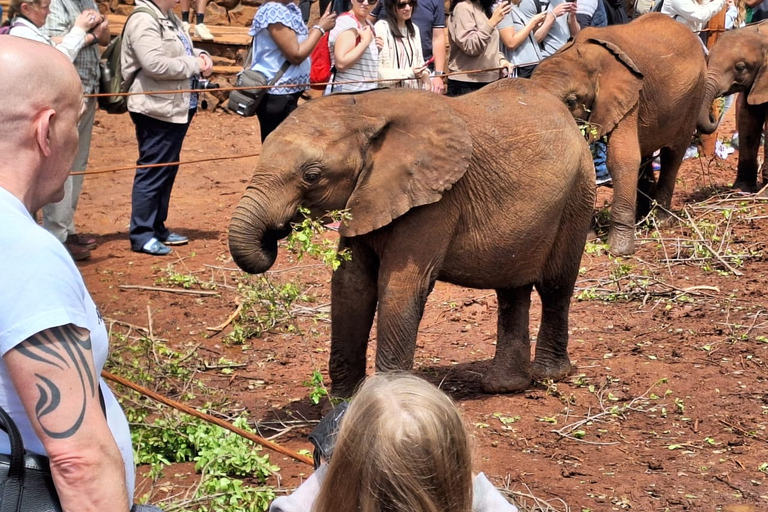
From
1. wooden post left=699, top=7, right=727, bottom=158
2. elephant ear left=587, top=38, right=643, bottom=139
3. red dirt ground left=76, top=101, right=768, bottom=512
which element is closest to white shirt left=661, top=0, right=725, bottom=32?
wooden post left=699, top=7, right=727, bottom=158

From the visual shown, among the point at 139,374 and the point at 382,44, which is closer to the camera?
the point at 139,374

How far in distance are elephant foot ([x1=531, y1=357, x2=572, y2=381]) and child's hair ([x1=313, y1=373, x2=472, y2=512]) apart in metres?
4.12

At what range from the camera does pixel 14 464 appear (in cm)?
231

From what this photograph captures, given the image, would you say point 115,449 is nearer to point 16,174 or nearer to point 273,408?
point 16,174

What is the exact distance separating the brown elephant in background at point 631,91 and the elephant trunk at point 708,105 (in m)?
1.05

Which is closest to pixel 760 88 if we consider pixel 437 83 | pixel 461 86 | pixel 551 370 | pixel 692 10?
pixel 692 10

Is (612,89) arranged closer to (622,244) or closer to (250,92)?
(622,244)

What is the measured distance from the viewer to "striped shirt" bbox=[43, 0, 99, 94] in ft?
25.9

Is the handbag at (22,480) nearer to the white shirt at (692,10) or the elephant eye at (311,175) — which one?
the elephant eye at (311,175)

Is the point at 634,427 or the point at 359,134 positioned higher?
the point at 359,134

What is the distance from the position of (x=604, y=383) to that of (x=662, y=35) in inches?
180

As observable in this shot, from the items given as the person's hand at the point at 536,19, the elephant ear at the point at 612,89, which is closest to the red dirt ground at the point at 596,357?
the elephant ear at the point at 612,89

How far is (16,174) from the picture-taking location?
242 centimetres

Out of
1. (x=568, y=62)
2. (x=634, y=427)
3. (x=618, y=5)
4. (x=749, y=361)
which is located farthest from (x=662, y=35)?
(x=634, y=427)
